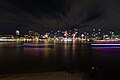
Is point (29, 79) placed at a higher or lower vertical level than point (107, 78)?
higher

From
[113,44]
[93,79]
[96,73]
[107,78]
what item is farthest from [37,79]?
[113,44]

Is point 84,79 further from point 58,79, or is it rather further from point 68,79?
point 58,79

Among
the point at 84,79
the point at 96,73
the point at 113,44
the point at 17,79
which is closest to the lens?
the point at 17,79

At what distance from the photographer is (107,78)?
16484mm

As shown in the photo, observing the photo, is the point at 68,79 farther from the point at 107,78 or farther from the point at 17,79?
the point at 107,78

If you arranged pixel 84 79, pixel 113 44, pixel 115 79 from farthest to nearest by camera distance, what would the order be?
pixel 113 44, pixel 115 79, pixel 84 79

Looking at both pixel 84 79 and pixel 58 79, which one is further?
pixel 84 79

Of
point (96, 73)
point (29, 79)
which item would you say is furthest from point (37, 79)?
point (96, 73)

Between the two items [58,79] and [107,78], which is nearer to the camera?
[58,79]

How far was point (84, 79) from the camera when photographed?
13.6 m

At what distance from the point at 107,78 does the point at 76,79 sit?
523 cm

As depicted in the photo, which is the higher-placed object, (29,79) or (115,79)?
(29,79)

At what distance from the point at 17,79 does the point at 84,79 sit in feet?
19.0

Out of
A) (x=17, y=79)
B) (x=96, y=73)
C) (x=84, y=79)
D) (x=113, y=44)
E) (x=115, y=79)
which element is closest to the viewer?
(x=17, y=79)
